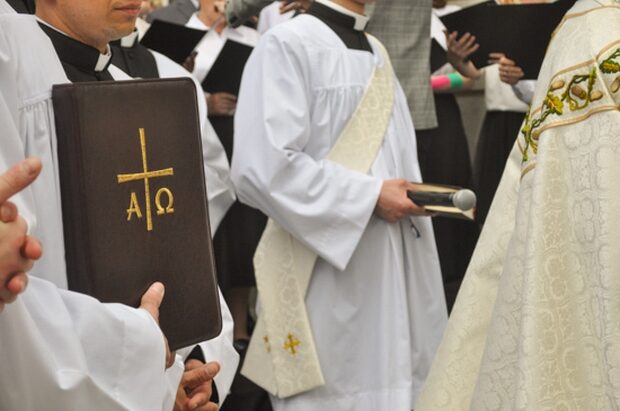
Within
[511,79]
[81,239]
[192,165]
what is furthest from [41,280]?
[511,79]

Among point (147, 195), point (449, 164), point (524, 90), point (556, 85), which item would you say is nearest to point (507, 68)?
point (524, 90)

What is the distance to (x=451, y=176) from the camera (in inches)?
228

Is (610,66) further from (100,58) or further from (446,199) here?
(100,58)

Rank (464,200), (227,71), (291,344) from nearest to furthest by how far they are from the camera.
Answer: (464,200) < (291,344) < (227,71)

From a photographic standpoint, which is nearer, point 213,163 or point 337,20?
point 337,20

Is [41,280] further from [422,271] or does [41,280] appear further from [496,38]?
[496,38]

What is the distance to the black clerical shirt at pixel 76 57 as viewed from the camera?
2006 millimetres

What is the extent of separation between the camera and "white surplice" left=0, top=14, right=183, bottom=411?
4.89ft

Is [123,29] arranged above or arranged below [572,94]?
above

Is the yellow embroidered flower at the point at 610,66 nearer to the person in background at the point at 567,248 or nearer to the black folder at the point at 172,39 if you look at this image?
the person in background at the point at 567,248

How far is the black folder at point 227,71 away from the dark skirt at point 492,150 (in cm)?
157

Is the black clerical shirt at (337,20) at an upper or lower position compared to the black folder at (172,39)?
upper

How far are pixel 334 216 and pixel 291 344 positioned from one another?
443 mm

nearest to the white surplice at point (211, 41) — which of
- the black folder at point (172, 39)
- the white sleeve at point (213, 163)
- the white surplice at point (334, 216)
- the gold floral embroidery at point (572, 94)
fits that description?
the black folder at point (172, 39)
